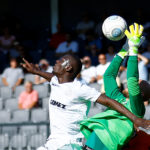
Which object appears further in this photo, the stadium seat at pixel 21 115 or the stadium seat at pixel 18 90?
the stadium seat at pixel 18 90

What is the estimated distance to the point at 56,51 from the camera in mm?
12766

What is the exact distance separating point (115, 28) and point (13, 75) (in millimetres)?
6952

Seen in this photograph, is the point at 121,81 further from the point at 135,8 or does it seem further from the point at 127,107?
the point at 127,107

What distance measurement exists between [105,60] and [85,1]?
4.49 meters

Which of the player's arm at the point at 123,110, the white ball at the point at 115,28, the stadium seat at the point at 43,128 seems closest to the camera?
the player's arm at the point at 123,110

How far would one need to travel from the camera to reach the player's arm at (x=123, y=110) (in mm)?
4379

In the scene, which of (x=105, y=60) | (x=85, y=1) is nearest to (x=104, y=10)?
(x=85, y=1)

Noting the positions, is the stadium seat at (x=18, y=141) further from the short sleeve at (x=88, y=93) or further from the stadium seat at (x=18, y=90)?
the short sleeve at (x=88, y=93)

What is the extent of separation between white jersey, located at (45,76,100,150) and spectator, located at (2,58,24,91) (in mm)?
6877

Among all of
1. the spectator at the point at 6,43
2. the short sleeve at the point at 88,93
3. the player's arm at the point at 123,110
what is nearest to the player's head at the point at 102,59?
the spectator at the point at 6,43

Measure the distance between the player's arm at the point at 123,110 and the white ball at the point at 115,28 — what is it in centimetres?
79

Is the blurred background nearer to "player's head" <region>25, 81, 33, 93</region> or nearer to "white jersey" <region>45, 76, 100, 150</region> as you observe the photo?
"player's head" <region>25, 81, 33, 93</region>

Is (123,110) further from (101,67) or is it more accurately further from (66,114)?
(101,67)

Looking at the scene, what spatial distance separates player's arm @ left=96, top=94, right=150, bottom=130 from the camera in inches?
172
